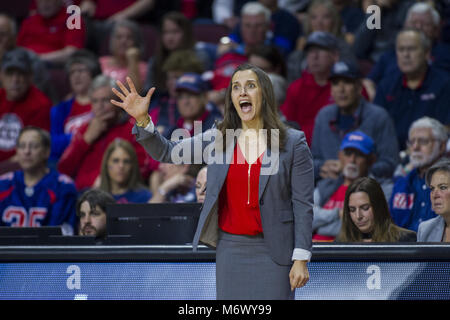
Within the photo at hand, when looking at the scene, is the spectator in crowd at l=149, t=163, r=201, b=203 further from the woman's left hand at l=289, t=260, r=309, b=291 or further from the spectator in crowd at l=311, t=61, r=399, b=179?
the woman's left hand at l=289, t=260, r=309, b=291

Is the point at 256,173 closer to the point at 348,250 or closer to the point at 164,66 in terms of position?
the point at 348,250

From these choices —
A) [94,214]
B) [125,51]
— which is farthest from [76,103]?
[94,214]

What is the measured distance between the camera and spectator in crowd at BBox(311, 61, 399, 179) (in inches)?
214

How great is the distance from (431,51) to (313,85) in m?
1.02

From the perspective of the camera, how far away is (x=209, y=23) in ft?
25.8

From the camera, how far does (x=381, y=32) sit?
7090 mm

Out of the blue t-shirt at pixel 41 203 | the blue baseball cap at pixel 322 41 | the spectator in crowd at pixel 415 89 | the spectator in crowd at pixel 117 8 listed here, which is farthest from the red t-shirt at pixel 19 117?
the spectator in crowd at pixel 415 89

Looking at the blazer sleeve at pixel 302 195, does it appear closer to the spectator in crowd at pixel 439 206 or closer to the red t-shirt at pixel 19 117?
the spectator in crowd at pixel 439 206

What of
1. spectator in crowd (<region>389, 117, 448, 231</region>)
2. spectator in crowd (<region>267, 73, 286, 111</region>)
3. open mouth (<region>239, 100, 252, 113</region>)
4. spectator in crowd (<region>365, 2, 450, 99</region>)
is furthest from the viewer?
spectator in crowd (<region>365, 2, 450, 99</region>)


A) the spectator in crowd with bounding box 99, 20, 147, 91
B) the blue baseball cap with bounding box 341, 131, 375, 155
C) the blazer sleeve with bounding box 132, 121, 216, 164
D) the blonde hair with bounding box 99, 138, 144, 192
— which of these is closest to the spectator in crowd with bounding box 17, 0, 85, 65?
the spectator in crowd with bounding box 99, 20, 147, 91

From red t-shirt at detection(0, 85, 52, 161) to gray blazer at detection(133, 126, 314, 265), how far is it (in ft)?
12.8
